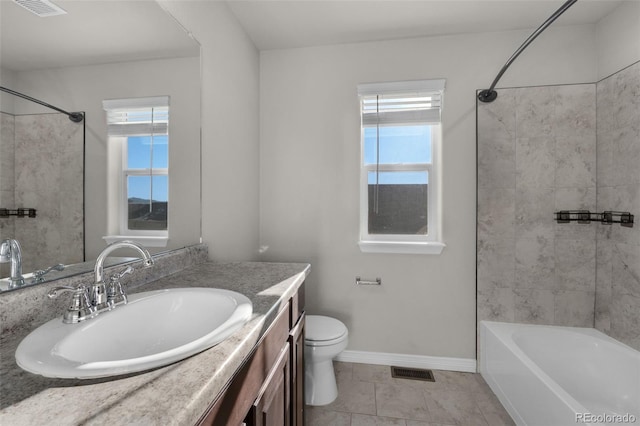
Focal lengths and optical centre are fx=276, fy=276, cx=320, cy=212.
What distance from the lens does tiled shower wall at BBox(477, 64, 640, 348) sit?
1.90m

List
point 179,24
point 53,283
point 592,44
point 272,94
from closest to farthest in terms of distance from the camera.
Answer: point 53,283, point 179,24, point 592,44, point 272,94

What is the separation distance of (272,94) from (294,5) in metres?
0.66

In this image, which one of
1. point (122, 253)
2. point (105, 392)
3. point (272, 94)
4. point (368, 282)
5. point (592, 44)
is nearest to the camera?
point (105, 392)

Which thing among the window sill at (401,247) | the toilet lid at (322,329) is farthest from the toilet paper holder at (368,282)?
the toilet lid at (322,329)

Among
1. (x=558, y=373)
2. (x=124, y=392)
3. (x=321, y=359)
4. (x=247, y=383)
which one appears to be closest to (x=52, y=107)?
(x=124, y=392)

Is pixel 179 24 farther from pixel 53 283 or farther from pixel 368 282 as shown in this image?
pixel 368 282

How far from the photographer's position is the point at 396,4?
1.77 metres

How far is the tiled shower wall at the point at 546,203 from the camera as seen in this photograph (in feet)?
6.23

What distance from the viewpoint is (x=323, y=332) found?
174 cm

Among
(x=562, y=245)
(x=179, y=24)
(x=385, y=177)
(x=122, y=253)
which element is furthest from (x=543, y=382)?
(x=179, y=24)

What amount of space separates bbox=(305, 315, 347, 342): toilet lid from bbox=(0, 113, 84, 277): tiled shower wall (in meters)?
1.24

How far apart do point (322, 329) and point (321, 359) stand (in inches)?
6.7

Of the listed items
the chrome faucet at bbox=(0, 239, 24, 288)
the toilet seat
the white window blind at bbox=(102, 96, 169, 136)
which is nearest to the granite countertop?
the chrome faucet at bbox=(0, 239, 24, 288)

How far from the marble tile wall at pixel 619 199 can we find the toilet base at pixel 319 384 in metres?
1.87
